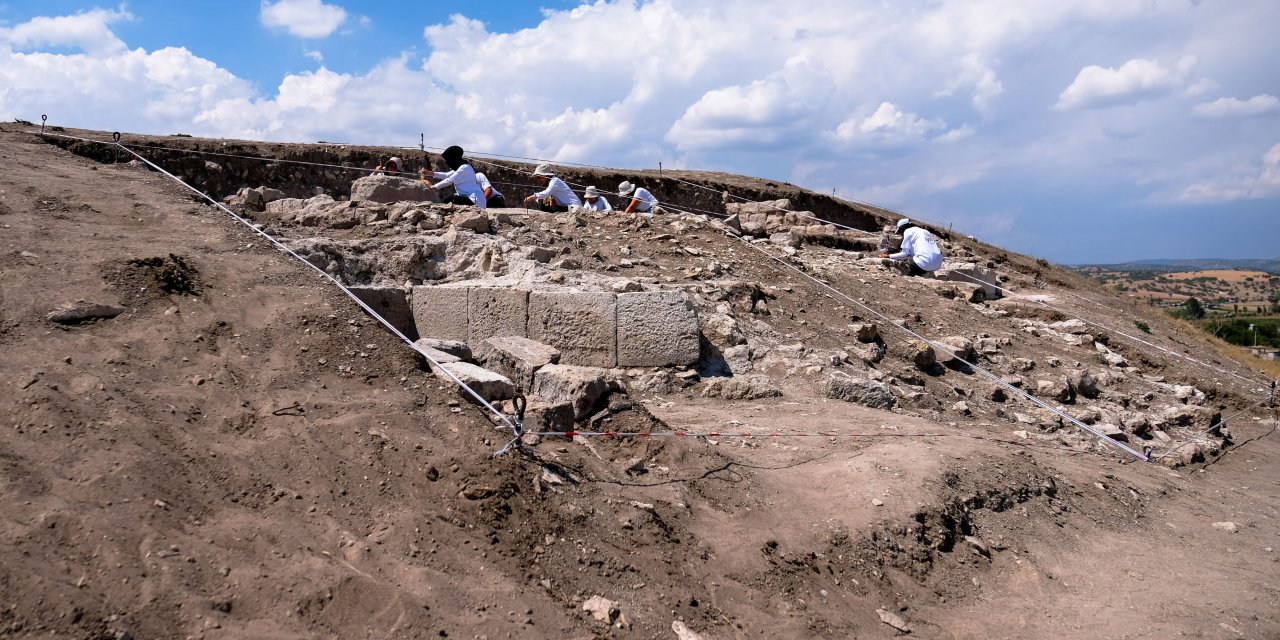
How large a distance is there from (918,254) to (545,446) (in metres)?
8.29

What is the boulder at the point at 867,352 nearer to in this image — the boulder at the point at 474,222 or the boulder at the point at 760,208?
the boulder at the point at 474,222

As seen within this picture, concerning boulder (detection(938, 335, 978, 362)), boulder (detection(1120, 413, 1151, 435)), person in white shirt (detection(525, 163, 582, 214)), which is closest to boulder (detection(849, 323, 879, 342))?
boulder (detection(938, 335, 978, 362))

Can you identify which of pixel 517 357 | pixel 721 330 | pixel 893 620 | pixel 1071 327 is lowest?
pixel 893 620

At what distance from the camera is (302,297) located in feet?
18.8

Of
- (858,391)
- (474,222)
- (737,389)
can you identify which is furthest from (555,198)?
(858,391)

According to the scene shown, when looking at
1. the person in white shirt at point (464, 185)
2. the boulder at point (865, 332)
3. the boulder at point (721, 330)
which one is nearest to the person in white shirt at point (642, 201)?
the person in white shirt at point (464, 185)

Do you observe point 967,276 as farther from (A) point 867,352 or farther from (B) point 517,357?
(B) point 517,357

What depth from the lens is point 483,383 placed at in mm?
5027

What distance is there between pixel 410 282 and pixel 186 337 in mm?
3042

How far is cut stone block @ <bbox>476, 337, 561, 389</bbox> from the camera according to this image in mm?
5988

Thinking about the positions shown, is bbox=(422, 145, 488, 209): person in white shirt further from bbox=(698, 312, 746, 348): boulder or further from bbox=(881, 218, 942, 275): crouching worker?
bbox=(881, 218, 942, 275): crouching worker

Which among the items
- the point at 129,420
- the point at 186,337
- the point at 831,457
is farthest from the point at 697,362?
the point at 129,420

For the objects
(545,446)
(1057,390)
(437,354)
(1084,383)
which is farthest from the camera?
(1084,383)

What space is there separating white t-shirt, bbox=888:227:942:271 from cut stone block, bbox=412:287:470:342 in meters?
6.80
